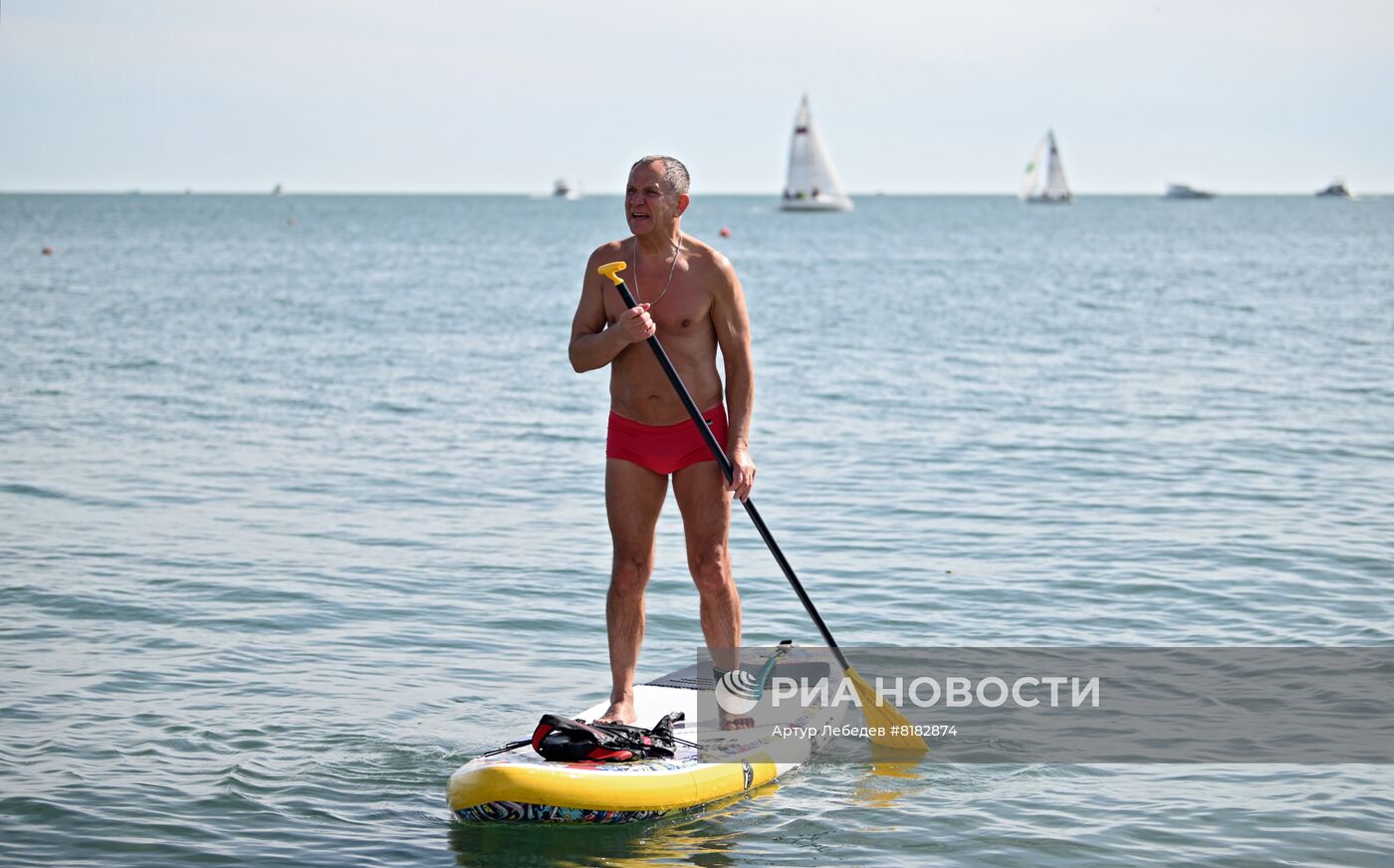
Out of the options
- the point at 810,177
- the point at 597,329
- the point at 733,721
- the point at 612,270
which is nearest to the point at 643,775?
the point at 733,721

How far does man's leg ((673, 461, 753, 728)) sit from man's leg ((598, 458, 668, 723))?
12 cm

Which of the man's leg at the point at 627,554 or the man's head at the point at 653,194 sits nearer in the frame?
the man's head at the point at 653,194

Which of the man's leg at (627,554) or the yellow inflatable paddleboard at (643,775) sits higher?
the man's leg at (627,554)

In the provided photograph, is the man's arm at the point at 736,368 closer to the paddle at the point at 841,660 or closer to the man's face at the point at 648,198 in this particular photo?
the paddle at the point at 841,660

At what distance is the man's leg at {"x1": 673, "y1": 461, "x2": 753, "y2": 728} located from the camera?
668 centimetres

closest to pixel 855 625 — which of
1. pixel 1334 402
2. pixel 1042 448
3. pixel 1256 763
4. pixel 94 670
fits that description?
pixel 1256 763

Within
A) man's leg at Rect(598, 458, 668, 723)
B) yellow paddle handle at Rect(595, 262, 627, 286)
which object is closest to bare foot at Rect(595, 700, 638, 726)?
man's leg at Rect(598, 458, 668, 723)

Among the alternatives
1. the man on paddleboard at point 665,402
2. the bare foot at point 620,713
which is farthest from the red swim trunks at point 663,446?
the bare foot at point 620,713

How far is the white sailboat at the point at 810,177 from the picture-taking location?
103688mm

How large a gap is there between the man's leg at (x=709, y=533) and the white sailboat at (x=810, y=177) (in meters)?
96.0

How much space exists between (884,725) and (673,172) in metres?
2.67

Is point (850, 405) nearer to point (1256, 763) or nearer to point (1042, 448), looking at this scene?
point (1042, 448)

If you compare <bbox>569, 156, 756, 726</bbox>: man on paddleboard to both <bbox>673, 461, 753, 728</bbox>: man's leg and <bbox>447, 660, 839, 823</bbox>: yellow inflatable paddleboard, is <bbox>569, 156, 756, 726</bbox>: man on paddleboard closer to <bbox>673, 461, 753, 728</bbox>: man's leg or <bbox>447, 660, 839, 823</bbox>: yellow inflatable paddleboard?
<bbox>673, 461, 753, 728</bbox>: man's leg

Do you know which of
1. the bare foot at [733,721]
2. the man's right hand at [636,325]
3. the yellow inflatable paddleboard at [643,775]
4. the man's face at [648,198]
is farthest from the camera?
the bare foot at [733,721]
